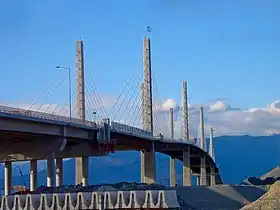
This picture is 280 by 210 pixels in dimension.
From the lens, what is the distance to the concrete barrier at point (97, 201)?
160 ft

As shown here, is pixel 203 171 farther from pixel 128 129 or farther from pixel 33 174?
pixel 128 129

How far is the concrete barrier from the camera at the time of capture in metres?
48.8

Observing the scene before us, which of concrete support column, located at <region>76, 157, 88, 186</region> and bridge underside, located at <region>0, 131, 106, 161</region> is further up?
bridge underside, located at <region>0, 131, 106, 161</region>

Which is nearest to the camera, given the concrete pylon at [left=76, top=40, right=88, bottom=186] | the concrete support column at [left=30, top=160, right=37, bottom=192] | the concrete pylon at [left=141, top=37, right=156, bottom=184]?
the concrete pylon at [left=76, top=40, right=88, bottom=186]

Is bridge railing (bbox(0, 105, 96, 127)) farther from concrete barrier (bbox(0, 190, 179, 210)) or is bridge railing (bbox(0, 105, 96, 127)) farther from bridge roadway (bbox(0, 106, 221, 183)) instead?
concrete barrier (bbox(0, 190, 179, 210))

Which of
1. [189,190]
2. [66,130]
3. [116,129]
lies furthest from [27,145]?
[189,190]

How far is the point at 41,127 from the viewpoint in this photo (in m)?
67.1

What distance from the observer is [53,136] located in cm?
7162

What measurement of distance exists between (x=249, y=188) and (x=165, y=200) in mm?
47224

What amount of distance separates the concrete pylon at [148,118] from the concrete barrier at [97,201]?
49.7m

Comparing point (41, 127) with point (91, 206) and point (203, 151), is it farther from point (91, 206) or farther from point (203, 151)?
point (203, 151)

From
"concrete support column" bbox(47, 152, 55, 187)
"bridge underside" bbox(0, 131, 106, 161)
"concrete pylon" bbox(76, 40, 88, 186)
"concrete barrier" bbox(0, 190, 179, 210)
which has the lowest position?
"concrete barrier" bbox(0, 190, 179, 210)

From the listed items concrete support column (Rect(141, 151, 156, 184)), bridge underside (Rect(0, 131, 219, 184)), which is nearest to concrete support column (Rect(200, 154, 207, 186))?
bridge underside (Rect(0, 131, 219, 184))

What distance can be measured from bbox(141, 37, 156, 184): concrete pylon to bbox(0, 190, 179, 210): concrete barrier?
163ft
